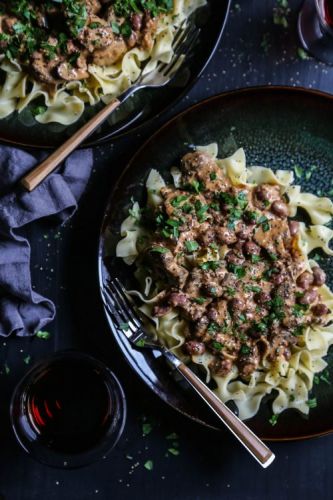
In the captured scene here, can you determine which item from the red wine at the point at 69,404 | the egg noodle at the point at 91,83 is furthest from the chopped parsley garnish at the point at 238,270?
the egg noodle at the point at 91,83

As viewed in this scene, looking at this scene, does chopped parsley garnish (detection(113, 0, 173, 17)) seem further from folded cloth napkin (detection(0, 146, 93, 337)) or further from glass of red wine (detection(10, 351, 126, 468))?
glass of red wine (detection(10, 351, 126, 468))

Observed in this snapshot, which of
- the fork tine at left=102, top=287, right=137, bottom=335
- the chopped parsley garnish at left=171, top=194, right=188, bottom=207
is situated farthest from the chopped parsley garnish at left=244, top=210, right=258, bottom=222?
the fork tine at left=102, top=287, right=137, bottom=335

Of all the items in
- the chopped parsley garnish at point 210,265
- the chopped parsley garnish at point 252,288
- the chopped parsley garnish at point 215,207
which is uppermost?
the chopped parsley garnish at point 215,207

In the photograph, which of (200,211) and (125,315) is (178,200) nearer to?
(200,211)

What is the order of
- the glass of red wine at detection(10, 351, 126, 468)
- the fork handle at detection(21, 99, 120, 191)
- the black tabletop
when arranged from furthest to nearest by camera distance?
the black tabletop → the glass of red wine at detection(10, 351, 126, 468) → the fork handle at detection(21, 99, 120, 191)

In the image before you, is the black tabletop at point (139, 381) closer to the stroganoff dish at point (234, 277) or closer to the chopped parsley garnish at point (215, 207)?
the stroganoff dish at point (234, 277)

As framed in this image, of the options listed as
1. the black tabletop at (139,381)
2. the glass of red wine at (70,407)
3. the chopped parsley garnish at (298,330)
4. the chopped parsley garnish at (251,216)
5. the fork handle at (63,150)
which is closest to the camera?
the fork handle at (63,150)
